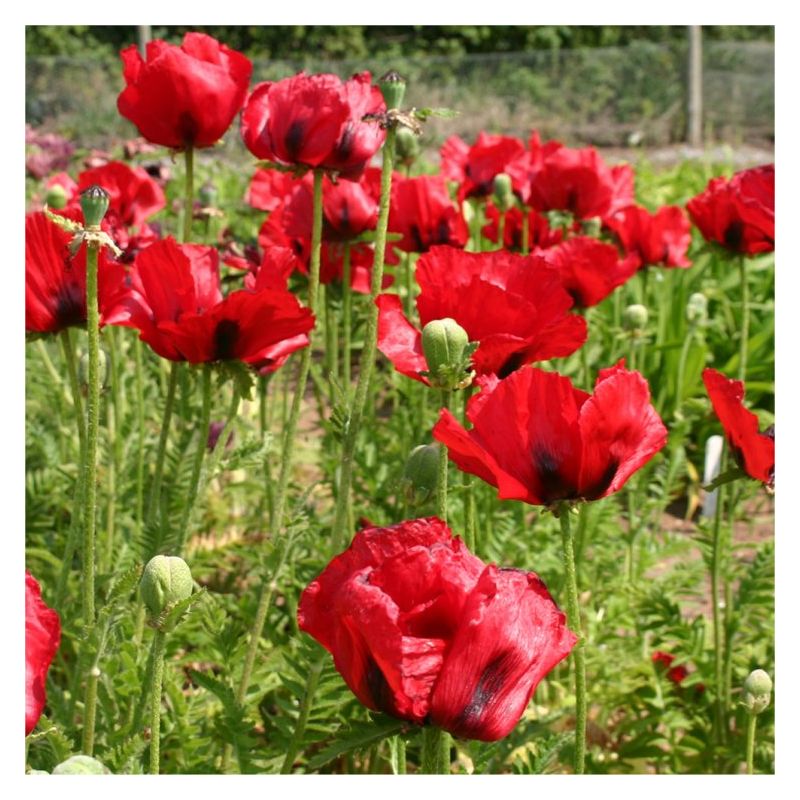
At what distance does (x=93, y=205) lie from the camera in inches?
35.1

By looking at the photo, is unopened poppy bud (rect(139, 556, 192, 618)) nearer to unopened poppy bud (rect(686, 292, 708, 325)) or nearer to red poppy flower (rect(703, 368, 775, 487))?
red poppy flower (rect(703, 368, 775, 487))

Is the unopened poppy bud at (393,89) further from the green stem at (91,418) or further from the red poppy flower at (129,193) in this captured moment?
the red poppy flower at (129,193)

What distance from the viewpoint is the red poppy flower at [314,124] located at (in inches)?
54.2

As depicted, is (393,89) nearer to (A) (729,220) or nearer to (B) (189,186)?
(B) (189,186)

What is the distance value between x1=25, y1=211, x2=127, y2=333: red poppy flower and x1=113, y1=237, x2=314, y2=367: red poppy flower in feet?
0.07

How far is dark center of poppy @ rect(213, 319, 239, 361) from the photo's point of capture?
1171mm

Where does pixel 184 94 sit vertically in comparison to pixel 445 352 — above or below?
above

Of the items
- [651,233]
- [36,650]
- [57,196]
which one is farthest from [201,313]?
[651,233]

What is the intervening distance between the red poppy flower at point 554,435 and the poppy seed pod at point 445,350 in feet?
0.25

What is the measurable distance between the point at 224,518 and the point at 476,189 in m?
0.85

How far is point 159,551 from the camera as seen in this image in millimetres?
1438

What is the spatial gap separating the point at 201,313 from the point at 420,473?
280mm

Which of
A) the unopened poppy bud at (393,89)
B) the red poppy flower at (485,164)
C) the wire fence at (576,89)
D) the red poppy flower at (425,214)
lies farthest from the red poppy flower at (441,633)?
the wire fence at (576,89)

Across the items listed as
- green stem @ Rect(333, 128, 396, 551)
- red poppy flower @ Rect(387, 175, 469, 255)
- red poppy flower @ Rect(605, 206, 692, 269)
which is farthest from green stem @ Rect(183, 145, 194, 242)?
red poppy flower @ Rect(605, 206, 692, 269)
